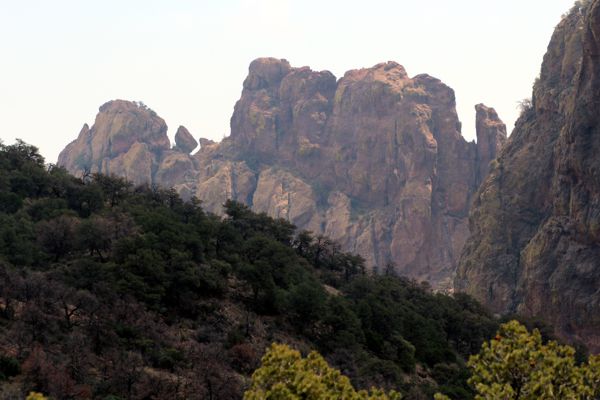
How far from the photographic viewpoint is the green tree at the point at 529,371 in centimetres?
1734

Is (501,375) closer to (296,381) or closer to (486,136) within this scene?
(296,381)

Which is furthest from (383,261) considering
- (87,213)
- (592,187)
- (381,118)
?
(87,213)

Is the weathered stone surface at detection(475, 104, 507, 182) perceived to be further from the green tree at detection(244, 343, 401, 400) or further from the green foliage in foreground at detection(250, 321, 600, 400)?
the green tree at detection(244, 343, 401, 400)

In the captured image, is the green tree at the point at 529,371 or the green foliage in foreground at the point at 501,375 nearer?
the green foliage in foreground at the point at 501,375

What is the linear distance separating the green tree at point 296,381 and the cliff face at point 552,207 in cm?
7617

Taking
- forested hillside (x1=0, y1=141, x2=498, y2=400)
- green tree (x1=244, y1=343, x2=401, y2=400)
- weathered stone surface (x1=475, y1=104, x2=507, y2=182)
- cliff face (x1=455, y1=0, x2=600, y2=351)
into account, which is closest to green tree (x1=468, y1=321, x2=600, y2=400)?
green tree (x1=244, y1=343, x2=401, y2=400)

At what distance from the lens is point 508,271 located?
11050cm

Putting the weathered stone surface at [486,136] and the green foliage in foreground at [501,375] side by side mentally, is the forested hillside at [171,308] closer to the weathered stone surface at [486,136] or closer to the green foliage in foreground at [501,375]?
the green foliage in foreground at [501,375]

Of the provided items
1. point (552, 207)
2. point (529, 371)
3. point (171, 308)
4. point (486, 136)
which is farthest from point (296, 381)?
point (486, 136)

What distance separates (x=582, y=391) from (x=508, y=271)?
97.7 m

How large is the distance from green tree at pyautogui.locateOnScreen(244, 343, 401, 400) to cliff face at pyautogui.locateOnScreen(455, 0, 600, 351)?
76.2 meters

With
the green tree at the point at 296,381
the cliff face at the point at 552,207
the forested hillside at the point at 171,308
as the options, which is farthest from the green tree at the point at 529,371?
the cliff face at the point at 552,207

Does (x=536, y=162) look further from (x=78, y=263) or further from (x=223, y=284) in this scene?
(x=78, y=263)

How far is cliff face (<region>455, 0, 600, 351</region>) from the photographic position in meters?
88.5
